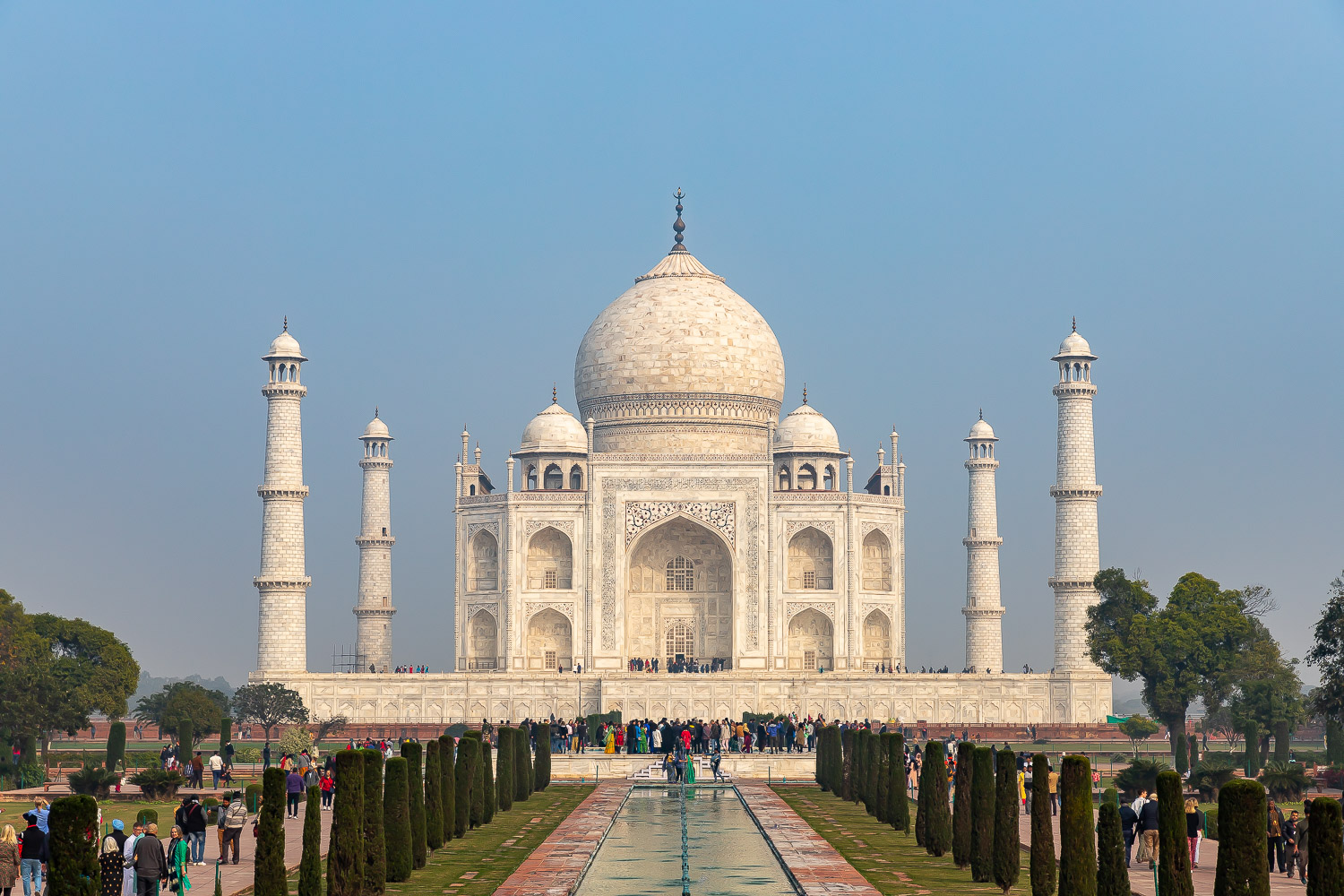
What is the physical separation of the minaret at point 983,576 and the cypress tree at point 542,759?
20.6 metres

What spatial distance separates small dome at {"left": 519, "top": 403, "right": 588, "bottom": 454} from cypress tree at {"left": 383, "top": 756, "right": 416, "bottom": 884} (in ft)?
102

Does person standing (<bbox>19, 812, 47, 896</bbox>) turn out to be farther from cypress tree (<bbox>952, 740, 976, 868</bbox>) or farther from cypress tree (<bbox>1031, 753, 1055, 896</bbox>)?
cypress tree (<bbox>952, 740, 976, 868</bbox>)

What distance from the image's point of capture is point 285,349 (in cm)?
4428

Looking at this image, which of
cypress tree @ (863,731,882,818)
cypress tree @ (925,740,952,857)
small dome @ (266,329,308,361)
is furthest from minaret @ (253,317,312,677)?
cypress tree @ (925,740,952,857)

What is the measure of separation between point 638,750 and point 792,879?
17758 mm

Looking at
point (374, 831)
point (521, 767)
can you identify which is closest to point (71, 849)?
point (374, 831)

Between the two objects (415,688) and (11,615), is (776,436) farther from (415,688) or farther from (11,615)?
(11,615)

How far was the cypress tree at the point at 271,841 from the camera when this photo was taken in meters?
13.5

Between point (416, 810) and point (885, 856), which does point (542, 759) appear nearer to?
point (885, 856)

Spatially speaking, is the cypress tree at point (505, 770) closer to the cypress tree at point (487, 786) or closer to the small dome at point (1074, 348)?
the cypress tree at point (487, 786)

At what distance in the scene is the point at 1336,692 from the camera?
92.8 feet

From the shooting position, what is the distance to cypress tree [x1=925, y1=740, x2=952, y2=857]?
62.1 feet

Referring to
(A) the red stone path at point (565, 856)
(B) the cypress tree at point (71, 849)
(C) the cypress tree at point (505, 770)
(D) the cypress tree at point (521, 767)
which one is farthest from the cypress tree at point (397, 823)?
(D) the cypress tree at point (521, 767)

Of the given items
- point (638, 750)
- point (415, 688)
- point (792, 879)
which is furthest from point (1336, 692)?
point (415, 688)
